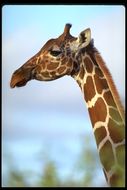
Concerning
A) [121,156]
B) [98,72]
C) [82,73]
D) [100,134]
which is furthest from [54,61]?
[121,156]

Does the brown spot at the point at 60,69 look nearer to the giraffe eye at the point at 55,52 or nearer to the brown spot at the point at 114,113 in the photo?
the giraffe eye at the point at 55,52

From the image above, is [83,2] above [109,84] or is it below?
above

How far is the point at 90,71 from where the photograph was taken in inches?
102

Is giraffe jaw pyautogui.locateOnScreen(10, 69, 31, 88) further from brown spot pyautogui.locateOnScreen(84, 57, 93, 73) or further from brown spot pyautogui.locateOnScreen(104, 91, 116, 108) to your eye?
brown spot pyautogui.locateOnScreen(104, 91, 116, 108)

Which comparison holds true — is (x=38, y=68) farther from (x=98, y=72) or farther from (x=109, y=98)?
(x=109, y=98)

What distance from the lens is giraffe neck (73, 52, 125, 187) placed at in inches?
91.7

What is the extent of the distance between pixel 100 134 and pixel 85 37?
56 cm

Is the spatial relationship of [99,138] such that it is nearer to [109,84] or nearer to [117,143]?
[117,143]

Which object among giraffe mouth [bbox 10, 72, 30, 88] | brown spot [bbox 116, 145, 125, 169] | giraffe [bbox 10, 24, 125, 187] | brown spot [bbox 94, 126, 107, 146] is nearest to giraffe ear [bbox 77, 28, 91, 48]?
giraffe [bbox 10, 24, 125, 187]

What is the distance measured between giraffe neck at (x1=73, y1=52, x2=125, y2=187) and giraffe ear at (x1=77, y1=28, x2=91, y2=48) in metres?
0.07

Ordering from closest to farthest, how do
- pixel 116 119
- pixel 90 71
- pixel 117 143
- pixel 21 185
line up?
pixel 21 185 → pixel 117 143 → pixel 116 119 → pixel 90 71

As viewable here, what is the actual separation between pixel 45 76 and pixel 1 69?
39 cm

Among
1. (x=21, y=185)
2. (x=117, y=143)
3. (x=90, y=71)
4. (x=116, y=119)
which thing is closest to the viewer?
(x=21, y=185)

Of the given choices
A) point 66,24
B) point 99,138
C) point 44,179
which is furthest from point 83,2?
point 44,179
